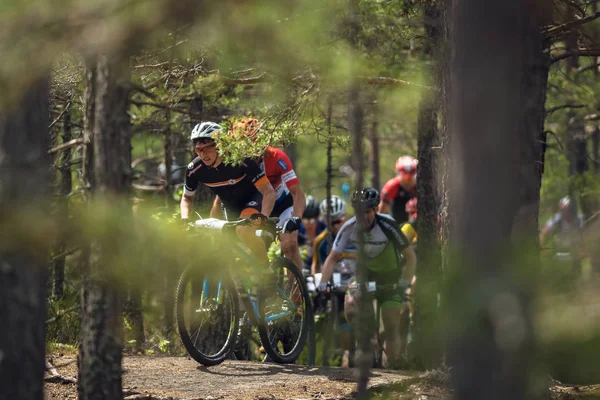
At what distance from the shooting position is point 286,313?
384 inches

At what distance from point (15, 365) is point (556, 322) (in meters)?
2.96

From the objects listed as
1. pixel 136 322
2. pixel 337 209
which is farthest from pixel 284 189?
pixel 337 209

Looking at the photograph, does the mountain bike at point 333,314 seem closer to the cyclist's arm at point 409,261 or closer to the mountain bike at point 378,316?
the mountain bike at point 378,316

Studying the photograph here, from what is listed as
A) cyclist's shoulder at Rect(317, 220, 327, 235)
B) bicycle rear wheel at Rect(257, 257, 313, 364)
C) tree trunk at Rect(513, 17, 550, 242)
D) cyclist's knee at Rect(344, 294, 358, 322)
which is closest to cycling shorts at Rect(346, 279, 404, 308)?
cyclist's knee at Rect(344, 294, 358, 322)

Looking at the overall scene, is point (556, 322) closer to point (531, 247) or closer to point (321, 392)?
point (531, 247)

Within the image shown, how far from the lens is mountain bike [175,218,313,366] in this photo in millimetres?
8398

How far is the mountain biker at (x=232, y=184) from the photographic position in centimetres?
888

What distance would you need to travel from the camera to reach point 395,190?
577 inches

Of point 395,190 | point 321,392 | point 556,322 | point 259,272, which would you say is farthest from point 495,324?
point 395,190

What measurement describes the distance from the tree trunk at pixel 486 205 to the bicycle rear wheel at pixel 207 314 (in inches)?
162

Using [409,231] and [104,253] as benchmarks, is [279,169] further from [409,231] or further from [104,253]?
[104,253]

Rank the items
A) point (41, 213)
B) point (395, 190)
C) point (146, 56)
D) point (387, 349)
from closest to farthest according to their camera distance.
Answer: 1. point (41, 213)
2. point (146, 56)
3. point (387, 349)
4. point (395, 190)

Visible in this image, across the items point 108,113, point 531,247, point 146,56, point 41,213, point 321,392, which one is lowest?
point 321,392

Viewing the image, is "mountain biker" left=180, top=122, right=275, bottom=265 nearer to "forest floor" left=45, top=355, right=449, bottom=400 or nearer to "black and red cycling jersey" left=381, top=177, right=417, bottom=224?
"forest floor" left=45, top=355, right=449, bottom=400
